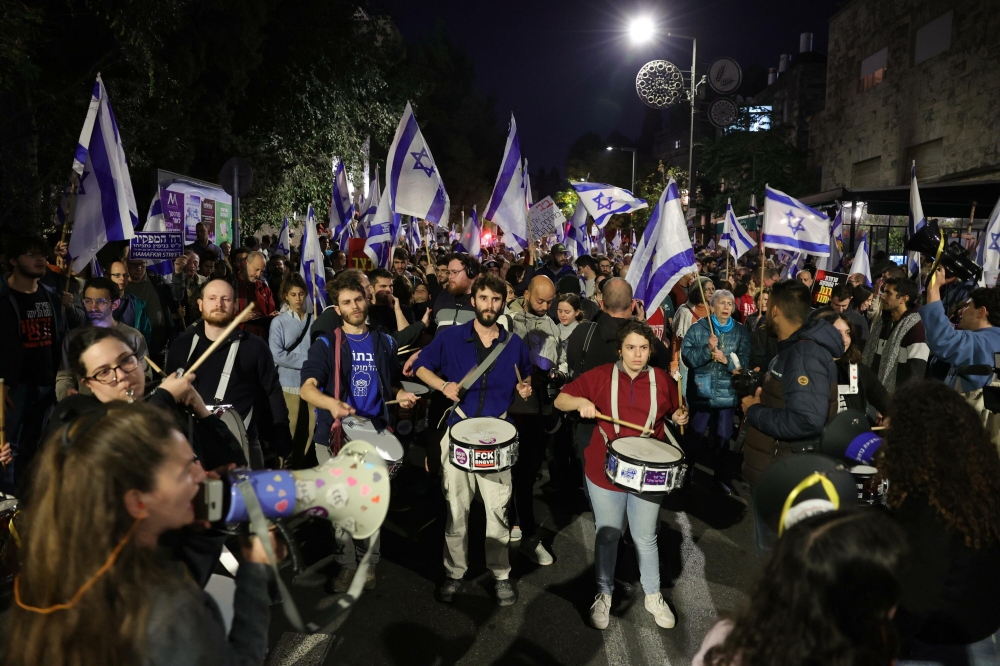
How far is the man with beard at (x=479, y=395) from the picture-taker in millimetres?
4441

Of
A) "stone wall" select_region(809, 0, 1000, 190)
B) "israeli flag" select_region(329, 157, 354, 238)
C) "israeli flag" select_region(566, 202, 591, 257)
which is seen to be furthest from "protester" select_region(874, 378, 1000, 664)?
"stone wall" select_region(809, 0, 1000, 190)

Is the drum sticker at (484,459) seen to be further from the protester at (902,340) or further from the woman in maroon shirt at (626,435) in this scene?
the protester at (902,340)

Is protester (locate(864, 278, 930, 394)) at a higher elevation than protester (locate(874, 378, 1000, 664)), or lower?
higher

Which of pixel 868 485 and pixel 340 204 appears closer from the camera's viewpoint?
pixel 868 485

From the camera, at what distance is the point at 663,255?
6230 mm

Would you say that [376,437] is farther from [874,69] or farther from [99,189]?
[874,69]

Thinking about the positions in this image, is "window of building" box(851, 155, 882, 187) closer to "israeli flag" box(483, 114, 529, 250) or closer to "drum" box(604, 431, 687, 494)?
"israeli flag" box(483, 114, 529, 250)

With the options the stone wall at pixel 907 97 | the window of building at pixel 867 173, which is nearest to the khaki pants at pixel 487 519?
the stone wall at pixel 907 97

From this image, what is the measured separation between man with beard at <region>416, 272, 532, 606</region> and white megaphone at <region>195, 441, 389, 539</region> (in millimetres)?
2422

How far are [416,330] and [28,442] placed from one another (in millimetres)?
3348

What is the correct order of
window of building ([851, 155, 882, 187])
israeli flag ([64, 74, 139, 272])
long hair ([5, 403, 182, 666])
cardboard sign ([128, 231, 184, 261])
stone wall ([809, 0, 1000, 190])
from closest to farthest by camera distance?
1. long hair ([5, 403, 182, 666])
2. israeli flag ([64, 74, 139, 272])
3. cardboard sign ([128, 231, 184, 261])
4. stone wall ([809, 0, 1000, 190])
5. window of building ([851, 155, 882, 187])

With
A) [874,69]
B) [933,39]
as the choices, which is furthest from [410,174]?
[874,69]

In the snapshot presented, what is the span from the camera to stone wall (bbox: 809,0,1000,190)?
1025 inches

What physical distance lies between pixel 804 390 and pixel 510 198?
6707 millimetres
